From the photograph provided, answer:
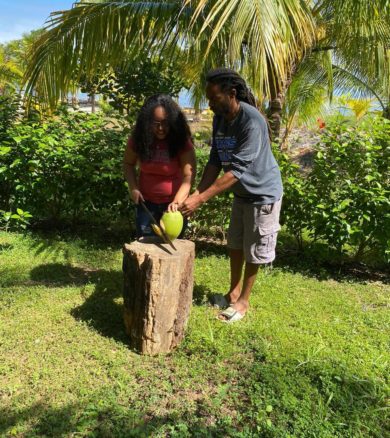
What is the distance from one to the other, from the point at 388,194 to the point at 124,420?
336 cm

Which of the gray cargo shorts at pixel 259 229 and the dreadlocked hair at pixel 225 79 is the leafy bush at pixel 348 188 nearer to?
the gray cargo shorts at pixel 259 229

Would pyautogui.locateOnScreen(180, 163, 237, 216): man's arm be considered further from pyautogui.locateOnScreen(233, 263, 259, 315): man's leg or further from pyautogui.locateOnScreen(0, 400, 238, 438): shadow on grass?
pyautogui.locateOnScreen(0, 400, 238, 438): shadow on grass

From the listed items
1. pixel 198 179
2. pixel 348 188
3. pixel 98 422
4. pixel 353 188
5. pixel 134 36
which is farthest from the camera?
pixel 198 179

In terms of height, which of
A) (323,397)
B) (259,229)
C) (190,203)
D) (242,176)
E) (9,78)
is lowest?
(323,397)

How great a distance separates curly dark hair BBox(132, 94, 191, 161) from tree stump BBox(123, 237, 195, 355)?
0.71 metres

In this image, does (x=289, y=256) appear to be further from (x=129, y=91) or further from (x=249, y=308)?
(x=129, y=91)

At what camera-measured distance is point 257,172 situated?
2898 millimetres

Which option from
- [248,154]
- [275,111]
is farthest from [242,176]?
[275,111]

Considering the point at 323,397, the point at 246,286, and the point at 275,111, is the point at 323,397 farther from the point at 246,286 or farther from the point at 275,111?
the point at 275,111

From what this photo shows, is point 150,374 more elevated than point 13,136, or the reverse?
point 13,136

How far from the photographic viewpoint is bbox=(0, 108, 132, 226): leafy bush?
4.75 meters

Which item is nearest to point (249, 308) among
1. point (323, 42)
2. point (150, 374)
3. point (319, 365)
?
point (319, 365)

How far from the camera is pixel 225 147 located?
290cm

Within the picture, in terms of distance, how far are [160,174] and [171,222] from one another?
49 cm
